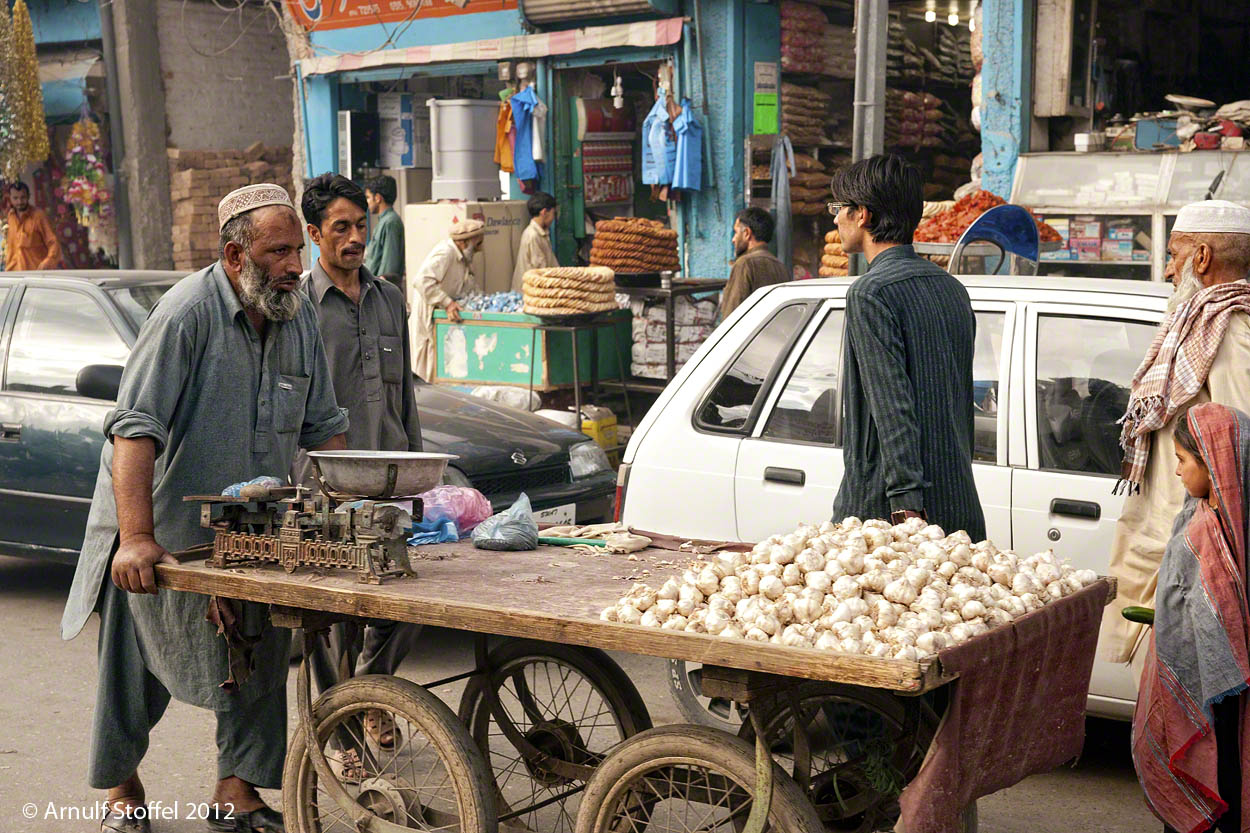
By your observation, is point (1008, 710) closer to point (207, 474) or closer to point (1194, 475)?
point (1194, 475)

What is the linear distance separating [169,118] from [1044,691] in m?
14.0

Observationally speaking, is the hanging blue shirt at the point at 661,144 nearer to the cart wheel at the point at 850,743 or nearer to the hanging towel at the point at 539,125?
the hanging towel at the point at 539,125

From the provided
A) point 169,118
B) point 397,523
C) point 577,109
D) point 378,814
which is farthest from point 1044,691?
point 169,118

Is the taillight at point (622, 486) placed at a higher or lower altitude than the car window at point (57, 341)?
lower

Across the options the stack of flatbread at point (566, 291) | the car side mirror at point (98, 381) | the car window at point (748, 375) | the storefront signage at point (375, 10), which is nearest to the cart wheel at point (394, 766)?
the car window at point (748, 375)

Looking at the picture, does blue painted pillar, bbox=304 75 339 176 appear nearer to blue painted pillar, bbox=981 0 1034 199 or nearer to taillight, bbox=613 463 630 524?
blue painted pillar, bbox=981 0 1034 199

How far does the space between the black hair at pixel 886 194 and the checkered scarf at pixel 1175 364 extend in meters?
0.85

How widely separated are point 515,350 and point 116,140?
23.3ft

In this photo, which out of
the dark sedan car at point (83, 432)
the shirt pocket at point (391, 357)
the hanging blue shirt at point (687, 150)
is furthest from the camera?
the hanging blue shirt at point (687, 150)

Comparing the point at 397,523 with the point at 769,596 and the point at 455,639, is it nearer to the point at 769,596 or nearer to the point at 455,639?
the point at 769,596

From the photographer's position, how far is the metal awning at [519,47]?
10.9 meters

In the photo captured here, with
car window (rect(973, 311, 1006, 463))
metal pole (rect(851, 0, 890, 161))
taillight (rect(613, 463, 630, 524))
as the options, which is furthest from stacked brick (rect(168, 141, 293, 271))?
car window (rect(973, 311, 1006, 463))

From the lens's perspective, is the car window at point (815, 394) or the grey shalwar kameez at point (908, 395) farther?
the car window at point (815, 394)

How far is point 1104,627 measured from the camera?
4215mm
